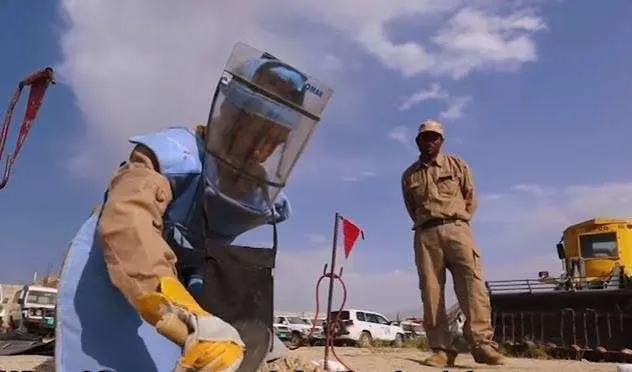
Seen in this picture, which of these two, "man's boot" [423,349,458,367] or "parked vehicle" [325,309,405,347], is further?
"parked vehicle" [325,309,405,347]

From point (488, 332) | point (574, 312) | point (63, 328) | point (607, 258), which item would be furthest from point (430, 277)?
point (607, 258)

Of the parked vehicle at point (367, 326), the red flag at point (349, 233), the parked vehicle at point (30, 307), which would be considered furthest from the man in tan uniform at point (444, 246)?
the parked vehicle at point (367, 326)

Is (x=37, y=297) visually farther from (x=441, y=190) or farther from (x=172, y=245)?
(x=172, y=245)

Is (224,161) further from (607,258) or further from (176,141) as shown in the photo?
(607,258)

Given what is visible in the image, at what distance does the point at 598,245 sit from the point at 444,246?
11.2 metres

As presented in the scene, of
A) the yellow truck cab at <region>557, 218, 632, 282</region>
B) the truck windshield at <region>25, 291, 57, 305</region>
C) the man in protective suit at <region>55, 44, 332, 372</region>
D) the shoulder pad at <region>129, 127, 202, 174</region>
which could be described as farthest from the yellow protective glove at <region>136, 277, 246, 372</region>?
the truck windshield at <region>25, 291, 57, 305</region>

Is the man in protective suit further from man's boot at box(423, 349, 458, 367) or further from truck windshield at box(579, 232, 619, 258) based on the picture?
truck windshield at box(579, 232, 619, 258)

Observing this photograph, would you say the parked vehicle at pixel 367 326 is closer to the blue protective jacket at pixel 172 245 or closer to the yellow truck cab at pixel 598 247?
the yellow truck cab at pixel 598 247

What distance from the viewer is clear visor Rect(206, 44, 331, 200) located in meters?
2.38

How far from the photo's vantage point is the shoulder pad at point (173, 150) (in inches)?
94.4

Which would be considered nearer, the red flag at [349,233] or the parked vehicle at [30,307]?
the red flag at [349,233]

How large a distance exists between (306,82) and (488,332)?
385cm

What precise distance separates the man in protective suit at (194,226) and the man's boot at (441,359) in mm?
3188

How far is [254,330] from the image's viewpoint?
7.88 feet
